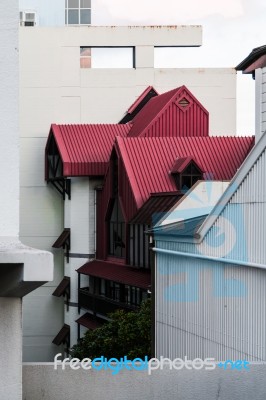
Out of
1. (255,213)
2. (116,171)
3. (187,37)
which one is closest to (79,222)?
(116,171)

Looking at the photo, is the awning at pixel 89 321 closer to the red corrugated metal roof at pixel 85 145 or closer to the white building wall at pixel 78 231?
the white building wall at pixel 78 231

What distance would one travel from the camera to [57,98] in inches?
2265

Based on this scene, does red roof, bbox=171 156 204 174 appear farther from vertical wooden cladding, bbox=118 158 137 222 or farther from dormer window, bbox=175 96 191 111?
dormer window, bbox=175 96 191 111

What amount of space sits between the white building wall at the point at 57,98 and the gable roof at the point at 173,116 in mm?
5169

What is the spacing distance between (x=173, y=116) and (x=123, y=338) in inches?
805

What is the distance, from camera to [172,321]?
22.9 meters

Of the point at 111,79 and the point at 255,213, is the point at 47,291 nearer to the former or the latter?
the point at 111,79

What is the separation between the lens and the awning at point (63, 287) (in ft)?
178

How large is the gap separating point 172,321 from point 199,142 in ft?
85.8

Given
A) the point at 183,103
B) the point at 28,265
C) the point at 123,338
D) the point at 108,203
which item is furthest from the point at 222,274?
the point at 183,103

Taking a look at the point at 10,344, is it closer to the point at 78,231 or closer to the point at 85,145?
the point at 85,145

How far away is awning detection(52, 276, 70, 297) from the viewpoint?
54.2 metres

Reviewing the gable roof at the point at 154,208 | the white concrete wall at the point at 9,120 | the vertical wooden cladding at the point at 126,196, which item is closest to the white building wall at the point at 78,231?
the vertical wooden cladding at the point at 126,196

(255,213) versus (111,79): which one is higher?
(111,79)
